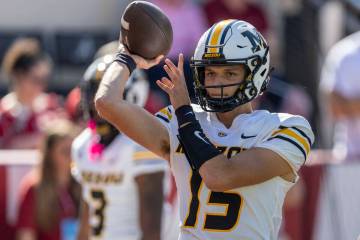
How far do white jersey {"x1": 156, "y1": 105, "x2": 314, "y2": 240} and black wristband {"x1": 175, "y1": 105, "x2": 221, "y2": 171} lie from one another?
0.45 ft

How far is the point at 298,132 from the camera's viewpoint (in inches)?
168

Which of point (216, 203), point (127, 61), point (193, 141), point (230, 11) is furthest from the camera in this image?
point (230, 11)

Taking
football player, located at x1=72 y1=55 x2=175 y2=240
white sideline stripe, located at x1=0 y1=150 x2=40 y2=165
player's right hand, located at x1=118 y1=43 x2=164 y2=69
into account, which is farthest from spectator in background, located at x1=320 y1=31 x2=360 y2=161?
player's right hand, located at x1=118 y1=43 x2=164 y2=69

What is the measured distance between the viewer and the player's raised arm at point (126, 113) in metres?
4.30

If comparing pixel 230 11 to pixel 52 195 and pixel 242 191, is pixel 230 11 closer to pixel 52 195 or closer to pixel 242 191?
pixel 52 195

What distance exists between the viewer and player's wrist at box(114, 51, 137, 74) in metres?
4.37

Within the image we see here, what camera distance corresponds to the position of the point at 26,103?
851 cm

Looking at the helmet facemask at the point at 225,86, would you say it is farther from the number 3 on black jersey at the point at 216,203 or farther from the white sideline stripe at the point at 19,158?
the white sideline stripe at the point at 19,158

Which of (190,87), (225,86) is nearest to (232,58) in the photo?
(225,86)

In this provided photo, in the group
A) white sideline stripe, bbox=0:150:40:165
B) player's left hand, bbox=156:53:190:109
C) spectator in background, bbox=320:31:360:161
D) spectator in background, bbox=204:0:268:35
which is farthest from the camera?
spectator in background, bbox=204:0:268:35

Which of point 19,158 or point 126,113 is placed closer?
point 126,113

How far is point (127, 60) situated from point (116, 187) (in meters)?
1.27

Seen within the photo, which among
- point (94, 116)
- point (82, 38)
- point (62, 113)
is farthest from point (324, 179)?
point (82, 38)

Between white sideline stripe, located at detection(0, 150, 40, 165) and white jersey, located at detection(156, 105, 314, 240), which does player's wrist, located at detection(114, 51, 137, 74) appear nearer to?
white jersey, located at detection(156, 105, 314, 240)
